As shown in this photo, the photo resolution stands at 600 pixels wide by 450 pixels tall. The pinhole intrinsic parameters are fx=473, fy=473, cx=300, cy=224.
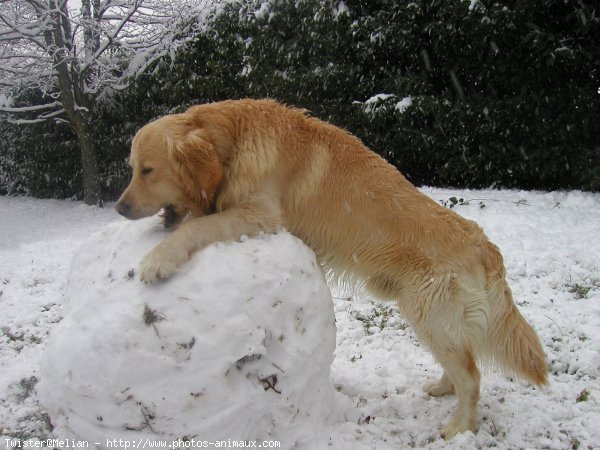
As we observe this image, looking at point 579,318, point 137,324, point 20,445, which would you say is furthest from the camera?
point 579,318

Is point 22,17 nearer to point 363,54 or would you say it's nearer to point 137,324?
point 363,54

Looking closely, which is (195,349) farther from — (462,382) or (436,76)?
(436,76)

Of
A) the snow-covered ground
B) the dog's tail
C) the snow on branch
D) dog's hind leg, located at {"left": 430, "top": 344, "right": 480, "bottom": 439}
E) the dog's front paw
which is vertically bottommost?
the snow-covered ground

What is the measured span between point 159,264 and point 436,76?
23.5 ft

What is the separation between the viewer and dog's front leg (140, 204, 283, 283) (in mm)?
2480

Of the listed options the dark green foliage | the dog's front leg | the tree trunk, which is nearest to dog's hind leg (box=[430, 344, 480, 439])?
the dog's front leg

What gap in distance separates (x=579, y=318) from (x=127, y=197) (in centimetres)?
396

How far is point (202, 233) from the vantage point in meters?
2.64

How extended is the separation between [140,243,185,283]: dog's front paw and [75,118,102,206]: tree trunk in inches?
357

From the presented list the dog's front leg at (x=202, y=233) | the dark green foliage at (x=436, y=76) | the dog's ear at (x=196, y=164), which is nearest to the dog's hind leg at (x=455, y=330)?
the dog's front leg at (x=202, y=233)

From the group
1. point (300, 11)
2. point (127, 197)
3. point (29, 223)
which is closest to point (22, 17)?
point (29, 223)

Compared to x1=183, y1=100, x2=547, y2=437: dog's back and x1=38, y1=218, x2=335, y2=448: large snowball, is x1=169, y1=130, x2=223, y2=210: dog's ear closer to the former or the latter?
x1=183, y1=100, x2=547, y2=437: dog's back

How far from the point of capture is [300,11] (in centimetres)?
853

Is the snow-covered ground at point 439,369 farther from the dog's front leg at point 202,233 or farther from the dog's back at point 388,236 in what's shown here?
the dog's front leg at point 202,233
